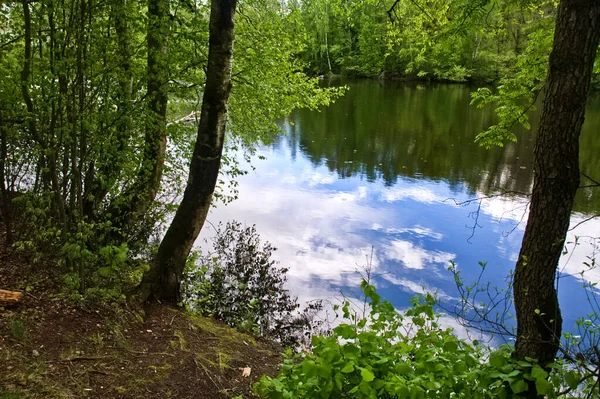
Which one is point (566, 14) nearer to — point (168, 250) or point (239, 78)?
point (168, 250)

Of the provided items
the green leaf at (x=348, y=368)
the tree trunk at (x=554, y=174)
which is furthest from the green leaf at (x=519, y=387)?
the green leaf at (x=348, y=368)

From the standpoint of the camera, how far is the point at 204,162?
4398mm

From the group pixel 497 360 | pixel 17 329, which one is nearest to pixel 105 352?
pixel 17 329

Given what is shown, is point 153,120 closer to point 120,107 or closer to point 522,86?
point 120,107

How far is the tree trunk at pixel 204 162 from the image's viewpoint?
416 centimetres

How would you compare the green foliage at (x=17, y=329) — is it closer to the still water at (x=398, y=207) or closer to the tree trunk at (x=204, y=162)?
the tree trunk at (x=204, y=162)

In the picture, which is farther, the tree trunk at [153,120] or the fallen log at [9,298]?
the tree trunk at [153,120]

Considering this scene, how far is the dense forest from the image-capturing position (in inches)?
102

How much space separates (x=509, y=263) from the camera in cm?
872

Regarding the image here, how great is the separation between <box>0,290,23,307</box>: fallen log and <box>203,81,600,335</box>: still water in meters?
4.08

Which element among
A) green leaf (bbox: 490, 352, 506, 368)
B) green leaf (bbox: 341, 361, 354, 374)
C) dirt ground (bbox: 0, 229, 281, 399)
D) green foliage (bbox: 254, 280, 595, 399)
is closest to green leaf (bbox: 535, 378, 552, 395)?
green foliage (bbox: 254, 280, 595, 399)

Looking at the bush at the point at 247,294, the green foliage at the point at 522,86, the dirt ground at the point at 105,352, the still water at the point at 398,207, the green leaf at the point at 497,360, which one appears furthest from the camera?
the still water at the point at 398,207

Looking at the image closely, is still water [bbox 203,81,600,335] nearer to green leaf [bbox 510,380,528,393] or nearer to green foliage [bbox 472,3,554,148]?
green foliage [bbox 472,3,554,148]

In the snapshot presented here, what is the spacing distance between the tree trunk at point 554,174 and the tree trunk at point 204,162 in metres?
2.83
